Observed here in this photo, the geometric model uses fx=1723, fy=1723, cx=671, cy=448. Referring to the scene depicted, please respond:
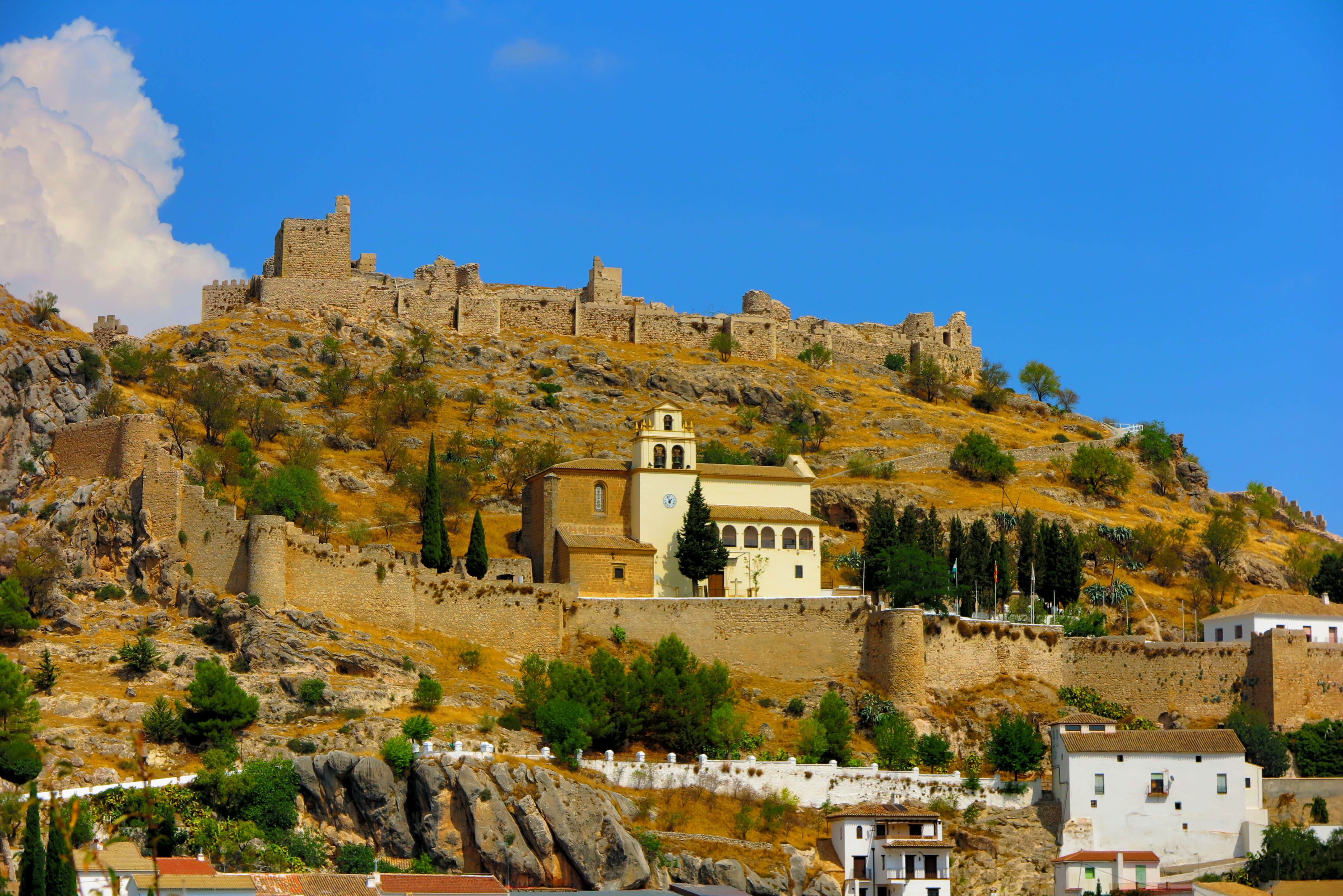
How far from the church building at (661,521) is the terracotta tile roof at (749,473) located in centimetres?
6

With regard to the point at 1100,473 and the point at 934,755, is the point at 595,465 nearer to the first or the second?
the point at 934,755

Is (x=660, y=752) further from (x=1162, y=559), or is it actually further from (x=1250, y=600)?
(x=1162, y=559)

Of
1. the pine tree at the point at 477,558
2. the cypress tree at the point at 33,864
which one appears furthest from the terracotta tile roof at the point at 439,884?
the pine tree at the point at 477,558

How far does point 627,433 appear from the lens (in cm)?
10719

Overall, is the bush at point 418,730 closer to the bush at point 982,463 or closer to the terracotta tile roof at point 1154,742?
the terracotta tile roof at point 1154,742

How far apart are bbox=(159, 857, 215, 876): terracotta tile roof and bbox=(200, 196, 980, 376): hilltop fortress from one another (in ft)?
219

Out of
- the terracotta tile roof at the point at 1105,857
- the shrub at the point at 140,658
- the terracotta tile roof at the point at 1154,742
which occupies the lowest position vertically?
the terracotta tile roof at the point at 1105,857

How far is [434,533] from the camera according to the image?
253ft

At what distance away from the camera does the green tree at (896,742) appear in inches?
2687

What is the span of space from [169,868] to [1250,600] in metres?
50.0

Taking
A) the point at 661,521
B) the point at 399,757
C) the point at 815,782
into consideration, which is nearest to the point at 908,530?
the point at 661,521

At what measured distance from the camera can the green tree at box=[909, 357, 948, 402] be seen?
134 m

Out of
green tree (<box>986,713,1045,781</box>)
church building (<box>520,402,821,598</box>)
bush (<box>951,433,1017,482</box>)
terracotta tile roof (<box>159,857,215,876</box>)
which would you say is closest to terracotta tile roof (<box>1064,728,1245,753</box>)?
green tree (<box>986,713,1045,781</box>)

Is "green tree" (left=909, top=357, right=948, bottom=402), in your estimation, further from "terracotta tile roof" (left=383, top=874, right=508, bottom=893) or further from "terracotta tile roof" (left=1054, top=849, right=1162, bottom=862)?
"terracotta tile roof" (left=383, top=874, right=508, bottom=893)
